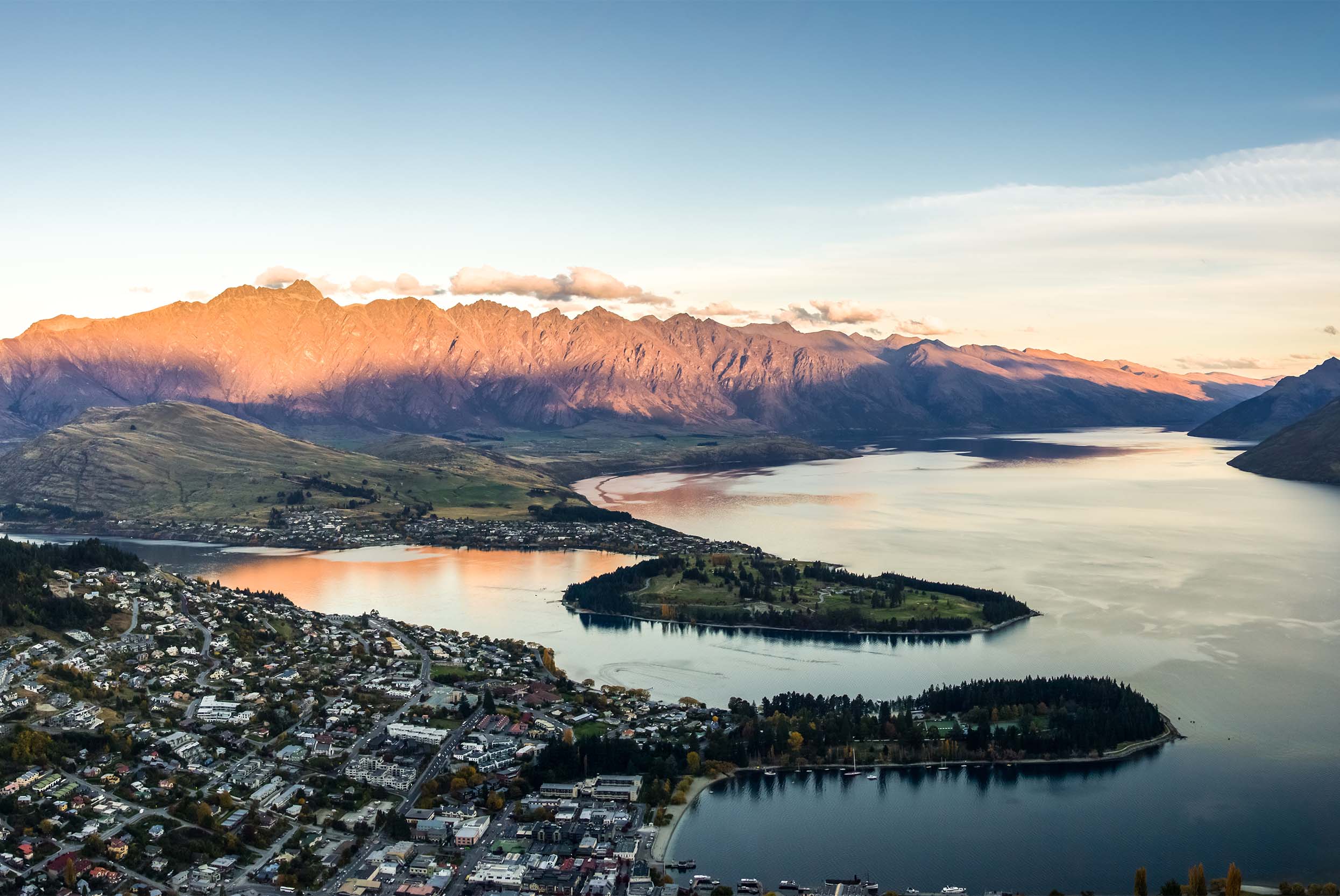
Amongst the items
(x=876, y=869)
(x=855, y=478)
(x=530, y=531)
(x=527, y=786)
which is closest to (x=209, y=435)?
(x=530, y=531)

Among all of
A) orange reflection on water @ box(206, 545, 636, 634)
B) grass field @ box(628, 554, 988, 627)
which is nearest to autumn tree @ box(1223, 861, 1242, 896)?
grass field @ box(628, 554, 988, 627)

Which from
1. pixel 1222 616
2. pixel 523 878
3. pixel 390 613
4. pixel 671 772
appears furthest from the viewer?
pixel 390 613

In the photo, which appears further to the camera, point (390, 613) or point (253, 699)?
point (390, 613)

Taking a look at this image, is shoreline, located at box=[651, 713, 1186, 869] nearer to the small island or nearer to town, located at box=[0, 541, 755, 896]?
town, located at box=[0, 541, 755, 896]

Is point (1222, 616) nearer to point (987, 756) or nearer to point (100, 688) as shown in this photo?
point (987, 756)

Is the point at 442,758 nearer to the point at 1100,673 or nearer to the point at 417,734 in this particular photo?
the point at 417,734

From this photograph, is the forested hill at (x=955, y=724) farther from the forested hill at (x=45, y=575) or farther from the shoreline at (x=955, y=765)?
the forested hill at (x=45, y=575)
